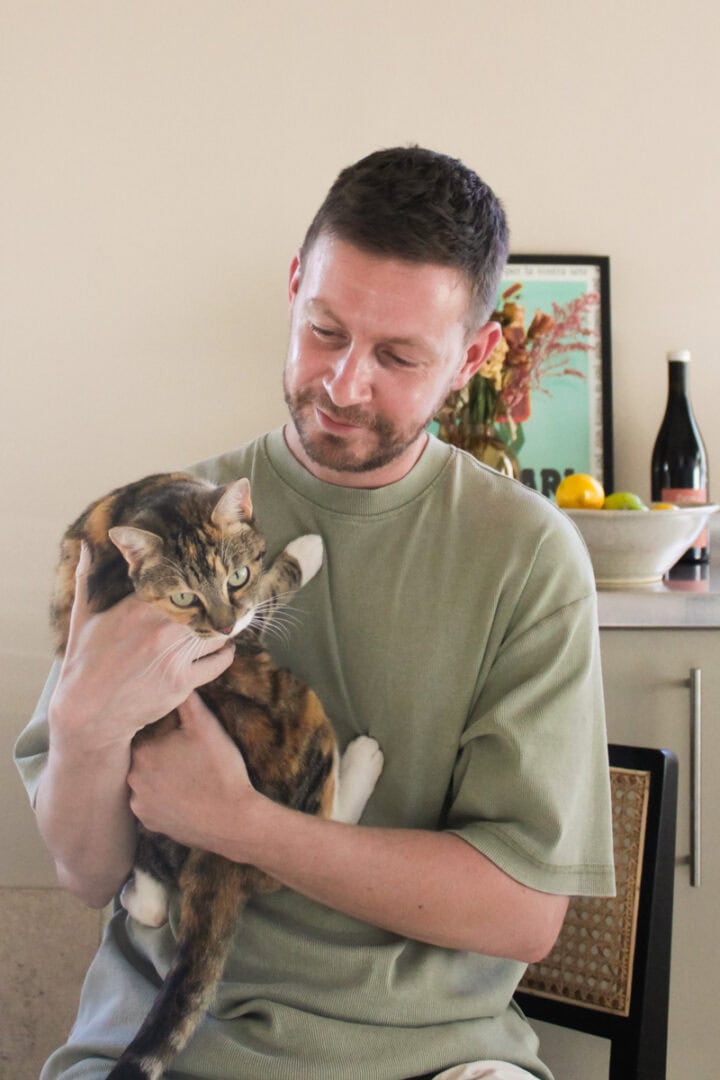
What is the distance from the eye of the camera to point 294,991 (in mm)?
977

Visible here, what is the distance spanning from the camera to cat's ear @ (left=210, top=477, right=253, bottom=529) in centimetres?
91

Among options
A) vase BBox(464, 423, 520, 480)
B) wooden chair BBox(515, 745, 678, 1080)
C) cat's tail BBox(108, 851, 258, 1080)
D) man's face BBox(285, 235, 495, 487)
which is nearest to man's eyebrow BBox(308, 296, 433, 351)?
man's face BBox(285, 235, 495, 487)

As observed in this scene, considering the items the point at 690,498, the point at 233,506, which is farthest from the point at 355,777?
the point at 690,498

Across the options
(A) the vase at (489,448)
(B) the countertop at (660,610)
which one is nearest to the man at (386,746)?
(B) the countertop at (660,610)

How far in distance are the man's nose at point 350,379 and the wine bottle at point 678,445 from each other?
0.99 metres

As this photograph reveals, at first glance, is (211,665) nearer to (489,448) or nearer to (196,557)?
(196,557)

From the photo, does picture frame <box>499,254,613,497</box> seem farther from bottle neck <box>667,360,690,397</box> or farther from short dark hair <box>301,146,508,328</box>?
short dark hair <box>301,146,508,328</box>

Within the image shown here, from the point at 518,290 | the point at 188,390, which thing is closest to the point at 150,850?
the point at 188,390

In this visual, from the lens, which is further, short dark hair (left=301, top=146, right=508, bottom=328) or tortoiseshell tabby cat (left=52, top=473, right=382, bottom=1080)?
short dark hair (left=301, top=146, right=508, bottom=328)

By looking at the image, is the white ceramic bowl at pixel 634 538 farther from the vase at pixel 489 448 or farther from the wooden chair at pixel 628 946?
the wooden chair at pixel 628 946

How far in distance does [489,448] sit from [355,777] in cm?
82

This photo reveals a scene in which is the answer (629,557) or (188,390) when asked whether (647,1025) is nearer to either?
(629,557)

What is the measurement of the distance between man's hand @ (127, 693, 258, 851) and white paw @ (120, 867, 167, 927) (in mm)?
69

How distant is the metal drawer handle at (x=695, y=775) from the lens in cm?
154
